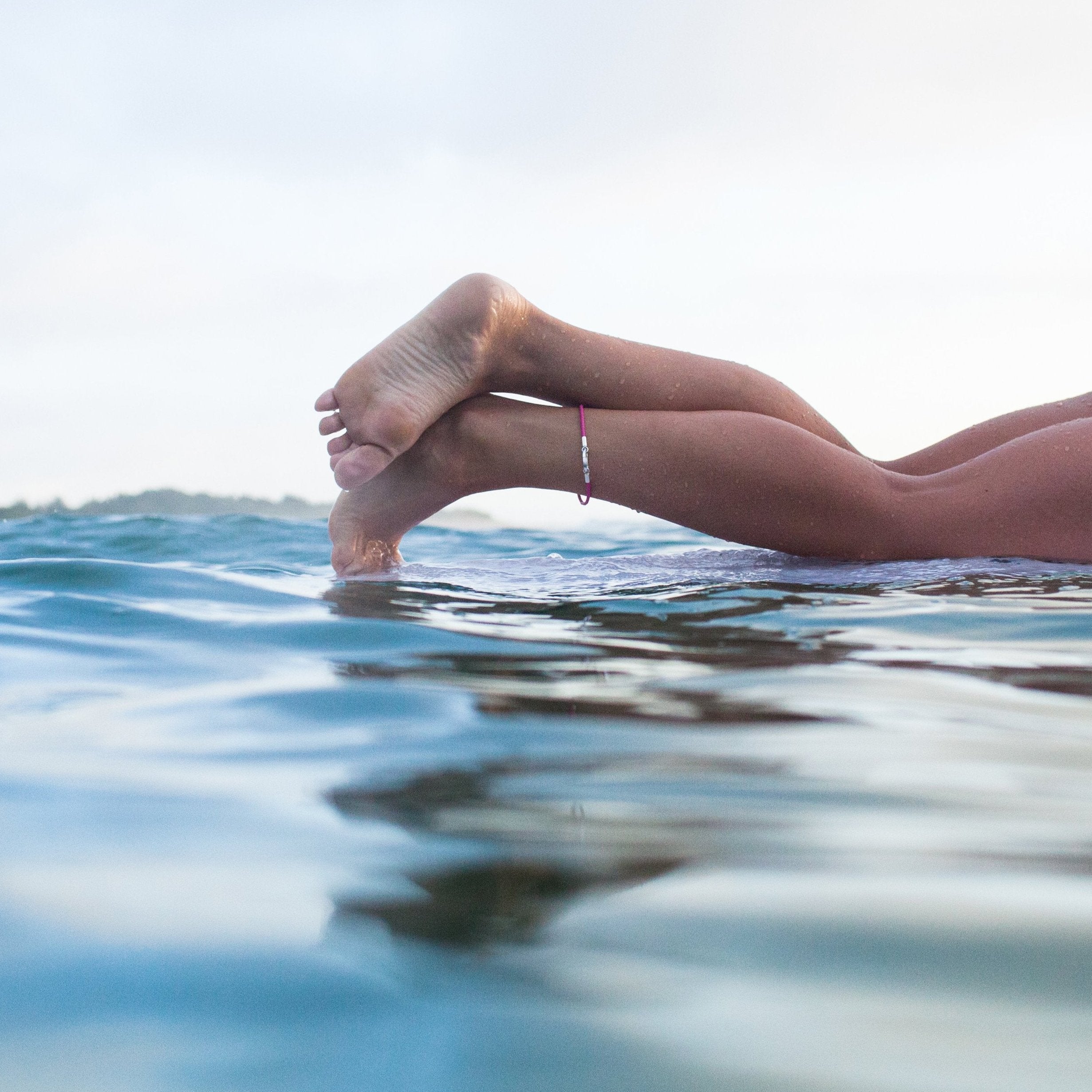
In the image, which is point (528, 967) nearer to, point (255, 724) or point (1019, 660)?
point (255, 724)

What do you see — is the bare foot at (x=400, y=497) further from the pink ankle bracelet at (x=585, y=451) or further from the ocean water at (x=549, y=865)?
the ocean water at (x=549, y=865)

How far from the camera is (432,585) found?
228cm

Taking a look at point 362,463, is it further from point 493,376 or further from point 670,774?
point 670,774

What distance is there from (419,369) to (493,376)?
8.5 inches

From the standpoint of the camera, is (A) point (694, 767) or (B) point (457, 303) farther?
(B) point (457, 303)

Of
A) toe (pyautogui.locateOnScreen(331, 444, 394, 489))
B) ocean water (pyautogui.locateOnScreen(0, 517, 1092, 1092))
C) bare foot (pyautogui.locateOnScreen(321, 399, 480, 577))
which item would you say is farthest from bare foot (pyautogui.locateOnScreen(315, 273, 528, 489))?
ocean water (pyautogui.locateOnScreen(0, 517, 1092, 1092))

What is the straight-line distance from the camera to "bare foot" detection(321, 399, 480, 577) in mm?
2354

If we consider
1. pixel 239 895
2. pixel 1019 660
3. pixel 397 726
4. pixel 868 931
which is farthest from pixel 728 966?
pixel 1019 660

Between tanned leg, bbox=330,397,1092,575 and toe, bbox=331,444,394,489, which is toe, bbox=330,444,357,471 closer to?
toe, bbox=331,444,394,489

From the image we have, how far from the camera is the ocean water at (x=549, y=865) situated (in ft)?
1.55

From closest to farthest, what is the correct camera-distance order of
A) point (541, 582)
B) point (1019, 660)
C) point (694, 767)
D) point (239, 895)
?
point (239, 895)
point (694, 767)
point (1019, 660)
point (541, 582)

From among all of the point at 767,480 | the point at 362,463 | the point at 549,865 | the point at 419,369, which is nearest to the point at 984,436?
the point at 767,480

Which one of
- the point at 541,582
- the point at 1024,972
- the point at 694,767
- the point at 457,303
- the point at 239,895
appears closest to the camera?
the point at 1024,972

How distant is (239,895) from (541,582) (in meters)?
1.84
